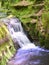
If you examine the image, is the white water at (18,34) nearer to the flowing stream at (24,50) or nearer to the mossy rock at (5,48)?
the flowing stream at (24,50)

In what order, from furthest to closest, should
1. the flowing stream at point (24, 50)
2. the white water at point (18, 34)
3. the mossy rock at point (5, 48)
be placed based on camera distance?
1. the white water at point (18, 34)
2. the flowing stream at point (24, 50)
3. the mossy rock at point (5, 48)

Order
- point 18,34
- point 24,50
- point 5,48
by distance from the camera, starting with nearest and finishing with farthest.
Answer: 1. point 5,48
2. point 24,50
3. point 18,34

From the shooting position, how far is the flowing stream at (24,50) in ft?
52.3

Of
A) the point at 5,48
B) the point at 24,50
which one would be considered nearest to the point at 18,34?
the point at 24,50

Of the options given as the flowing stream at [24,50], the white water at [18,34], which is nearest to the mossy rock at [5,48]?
the flowing stream at [24,50]

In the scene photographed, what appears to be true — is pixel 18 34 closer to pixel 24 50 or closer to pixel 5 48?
pixel 24 50

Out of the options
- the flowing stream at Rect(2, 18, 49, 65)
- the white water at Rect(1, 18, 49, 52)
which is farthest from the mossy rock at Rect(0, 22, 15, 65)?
the white water at Rect(1, 18, 49, 52)

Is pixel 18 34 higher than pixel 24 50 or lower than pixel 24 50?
higher

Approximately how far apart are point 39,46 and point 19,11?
5482 mm

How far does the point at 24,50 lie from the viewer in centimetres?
1836

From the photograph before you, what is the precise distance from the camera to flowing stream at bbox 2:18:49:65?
52.3 ft

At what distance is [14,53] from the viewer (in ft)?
57.2

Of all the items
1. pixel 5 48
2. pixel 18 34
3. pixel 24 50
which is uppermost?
pixel 5 48

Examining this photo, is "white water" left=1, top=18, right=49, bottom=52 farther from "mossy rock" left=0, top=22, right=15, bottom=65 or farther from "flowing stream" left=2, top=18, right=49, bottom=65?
"mossy rock" left=0, top=22, right=15, bottom=65
